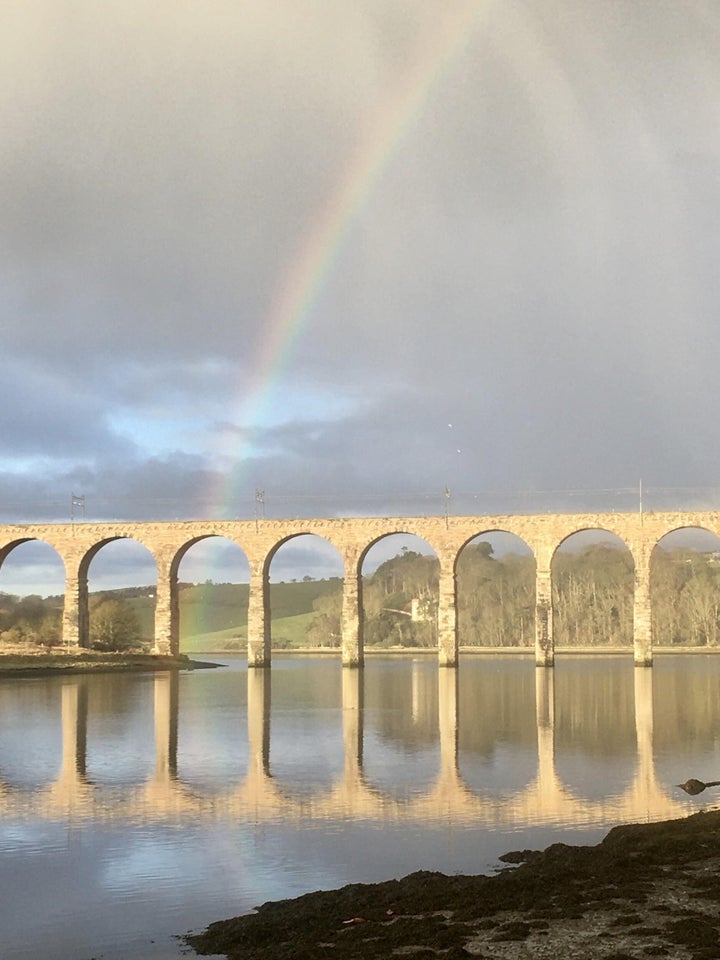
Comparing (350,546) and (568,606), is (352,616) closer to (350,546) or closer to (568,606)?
(350,546)

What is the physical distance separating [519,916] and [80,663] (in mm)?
56303

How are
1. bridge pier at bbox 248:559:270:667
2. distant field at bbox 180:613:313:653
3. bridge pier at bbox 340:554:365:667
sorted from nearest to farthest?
bridge pier at bbox 340:554:365:667 < bridge pier at bbox 248:559:270:667 < distant field at bbox 180:613:313:653

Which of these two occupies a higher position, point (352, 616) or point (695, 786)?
point (352, 616)

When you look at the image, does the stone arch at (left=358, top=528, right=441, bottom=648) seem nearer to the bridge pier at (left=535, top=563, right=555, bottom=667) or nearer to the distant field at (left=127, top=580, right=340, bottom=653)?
the distant field at (left=127, top=580, right=340, bottom=653)

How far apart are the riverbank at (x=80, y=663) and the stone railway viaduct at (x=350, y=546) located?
270 cm

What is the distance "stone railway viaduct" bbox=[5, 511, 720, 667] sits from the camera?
214 ft

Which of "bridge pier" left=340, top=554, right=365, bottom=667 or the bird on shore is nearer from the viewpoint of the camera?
the bird on shore

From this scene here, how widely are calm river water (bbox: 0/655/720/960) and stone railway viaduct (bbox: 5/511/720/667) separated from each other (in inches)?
1047

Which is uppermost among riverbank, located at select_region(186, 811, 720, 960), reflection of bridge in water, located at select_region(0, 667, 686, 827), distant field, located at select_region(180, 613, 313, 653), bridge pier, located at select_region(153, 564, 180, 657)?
bridge pier, located at select_region(153, 564, 180, 657)

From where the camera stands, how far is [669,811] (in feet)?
55.8

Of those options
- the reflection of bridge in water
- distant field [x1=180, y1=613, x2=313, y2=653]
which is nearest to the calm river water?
the reflection of bridge in water

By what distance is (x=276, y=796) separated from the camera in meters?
18.5

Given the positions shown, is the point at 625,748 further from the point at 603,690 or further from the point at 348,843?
the point at 603,690

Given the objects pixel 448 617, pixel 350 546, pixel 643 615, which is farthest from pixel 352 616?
pixel 643 615
